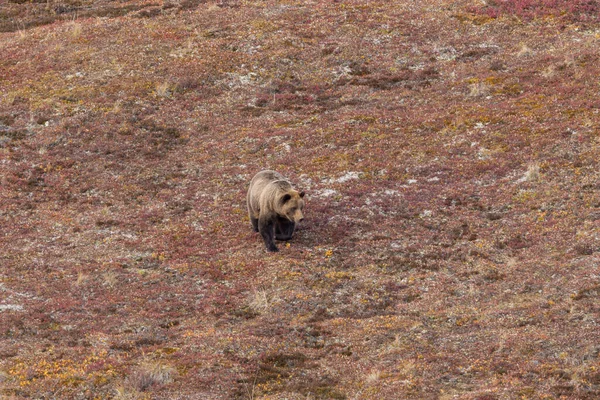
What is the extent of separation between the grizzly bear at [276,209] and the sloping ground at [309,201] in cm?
73

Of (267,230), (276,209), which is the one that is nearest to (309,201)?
(276,209)

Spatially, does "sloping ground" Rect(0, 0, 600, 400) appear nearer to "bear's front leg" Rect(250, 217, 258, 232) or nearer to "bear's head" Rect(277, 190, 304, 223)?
"bear's front leg" Rect(250, 217, 258, 232)

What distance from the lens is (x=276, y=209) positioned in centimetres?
2572

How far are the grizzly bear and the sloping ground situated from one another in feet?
2.40

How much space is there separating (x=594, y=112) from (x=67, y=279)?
21.3 meters

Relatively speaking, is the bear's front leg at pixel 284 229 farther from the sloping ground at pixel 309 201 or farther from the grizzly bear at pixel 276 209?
the sloping ground at pixel 309 201

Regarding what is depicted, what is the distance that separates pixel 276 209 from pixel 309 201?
11.4ft

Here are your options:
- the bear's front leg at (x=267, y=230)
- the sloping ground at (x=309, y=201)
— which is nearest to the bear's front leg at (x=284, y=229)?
the bear's front leg at (x=267, y=230)

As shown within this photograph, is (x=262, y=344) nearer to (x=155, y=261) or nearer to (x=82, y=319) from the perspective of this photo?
(x=82, y=319)

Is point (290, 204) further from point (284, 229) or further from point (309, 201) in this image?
point (309, 201)

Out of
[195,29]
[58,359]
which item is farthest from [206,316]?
[195,29]

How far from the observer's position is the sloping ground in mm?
18219

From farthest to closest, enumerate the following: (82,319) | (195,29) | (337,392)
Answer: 1. (195,29)
2. (82,319)
3. (337,392)

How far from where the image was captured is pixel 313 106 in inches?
1463
